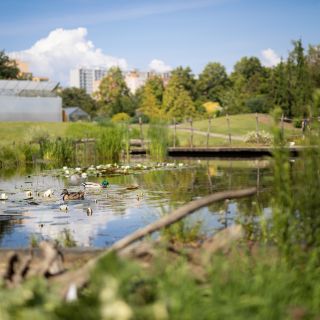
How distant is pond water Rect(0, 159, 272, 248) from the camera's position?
7062mm

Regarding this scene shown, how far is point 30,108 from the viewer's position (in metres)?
36.6

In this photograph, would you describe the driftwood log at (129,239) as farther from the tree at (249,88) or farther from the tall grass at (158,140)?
the tree at (249,88)

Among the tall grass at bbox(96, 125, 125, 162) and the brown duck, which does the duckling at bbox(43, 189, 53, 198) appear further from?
the tall grass at bbox(96, 125, 125, 162)

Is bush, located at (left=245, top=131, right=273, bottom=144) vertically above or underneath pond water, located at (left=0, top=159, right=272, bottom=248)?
above

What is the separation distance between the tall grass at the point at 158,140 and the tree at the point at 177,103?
87.5ft

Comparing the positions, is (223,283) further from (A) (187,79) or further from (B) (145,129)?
(A) (187,79)

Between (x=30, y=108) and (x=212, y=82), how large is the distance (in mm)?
27584

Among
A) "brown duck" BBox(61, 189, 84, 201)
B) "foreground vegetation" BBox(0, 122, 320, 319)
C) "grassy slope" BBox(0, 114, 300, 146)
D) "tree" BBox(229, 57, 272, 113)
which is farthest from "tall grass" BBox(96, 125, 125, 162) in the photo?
"tree" BBox(229, 57, 272, 113)

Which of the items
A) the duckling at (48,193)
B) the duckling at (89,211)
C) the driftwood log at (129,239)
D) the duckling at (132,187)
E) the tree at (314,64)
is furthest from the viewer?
the tree at (314,64)

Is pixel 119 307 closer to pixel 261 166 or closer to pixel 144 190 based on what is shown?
pixel 144 190

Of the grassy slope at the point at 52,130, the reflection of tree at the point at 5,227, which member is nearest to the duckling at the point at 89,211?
the reflection of tree at the point at 5,227

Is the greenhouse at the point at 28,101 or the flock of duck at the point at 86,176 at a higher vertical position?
the greenhouse at the point at 28,101

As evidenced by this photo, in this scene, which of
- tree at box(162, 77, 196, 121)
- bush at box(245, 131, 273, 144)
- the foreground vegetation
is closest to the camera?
the foreground vegetation

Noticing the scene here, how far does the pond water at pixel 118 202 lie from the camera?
706 cm
